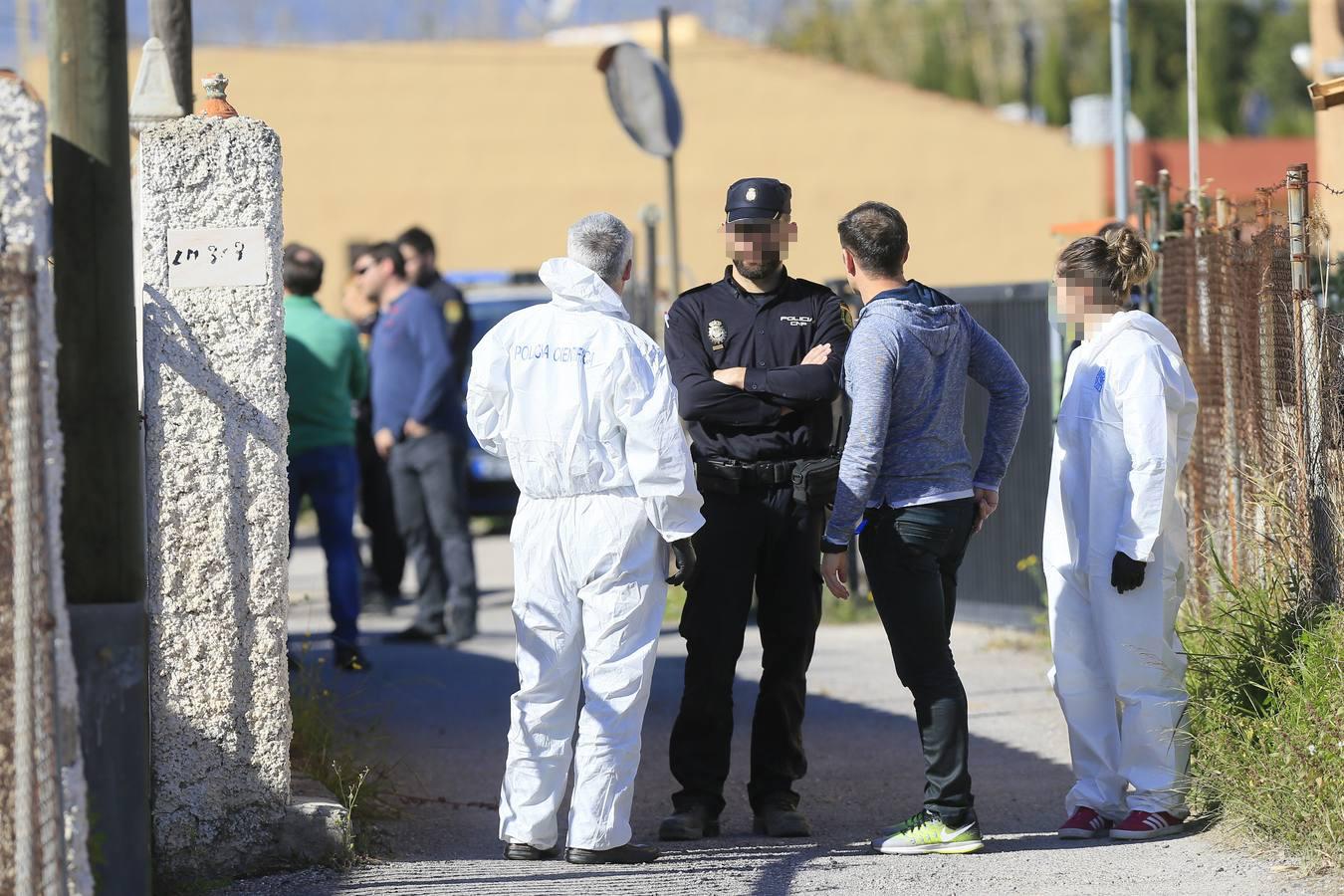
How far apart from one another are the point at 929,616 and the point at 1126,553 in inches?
24.5

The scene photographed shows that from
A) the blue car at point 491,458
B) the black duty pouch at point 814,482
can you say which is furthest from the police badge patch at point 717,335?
the blue car at point 491,458

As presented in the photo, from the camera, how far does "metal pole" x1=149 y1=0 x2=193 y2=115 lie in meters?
6.92

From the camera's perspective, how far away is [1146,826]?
17.7ft

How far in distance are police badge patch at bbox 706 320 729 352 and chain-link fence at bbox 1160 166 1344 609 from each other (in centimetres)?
178

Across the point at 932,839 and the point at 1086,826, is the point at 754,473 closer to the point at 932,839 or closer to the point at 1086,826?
the point at 932,839

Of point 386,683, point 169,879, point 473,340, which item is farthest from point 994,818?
point 473,340

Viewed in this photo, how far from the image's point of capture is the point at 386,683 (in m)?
8.08

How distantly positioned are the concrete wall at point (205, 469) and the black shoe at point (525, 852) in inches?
31.8

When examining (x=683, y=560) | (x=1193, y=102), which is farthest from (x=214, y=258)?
(x=1193, y=102)

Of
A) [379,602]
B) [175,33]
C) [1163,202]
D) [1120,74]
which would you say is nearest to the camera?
[175,33]

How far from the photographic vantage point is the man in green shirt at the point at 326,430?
830 centimetres

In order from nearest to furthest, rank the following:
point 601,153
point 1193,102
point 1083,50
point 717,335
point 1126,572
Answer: point 1126,572 < point 717,335 < point 1193,102 < point 601,153 < point 1083,50

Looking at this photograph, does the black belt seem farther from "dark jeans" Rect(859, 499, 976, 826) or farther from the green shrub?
the green shrub

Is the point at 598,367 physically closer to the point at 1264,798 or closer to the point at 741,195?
the point at 741,195
